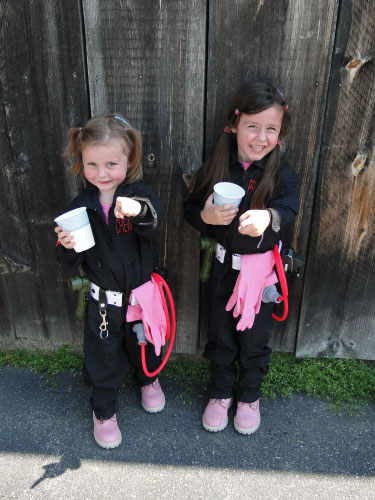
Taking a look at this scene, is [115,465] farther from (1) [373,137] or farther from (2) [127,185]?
(1) [373,137]

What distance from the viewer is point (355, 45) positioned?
7.20 feet

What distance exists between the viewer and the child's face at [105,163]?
201cm

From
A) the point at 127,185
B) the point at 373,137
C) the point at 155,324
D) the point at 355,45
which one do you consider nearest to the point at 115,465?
the point at 155,324

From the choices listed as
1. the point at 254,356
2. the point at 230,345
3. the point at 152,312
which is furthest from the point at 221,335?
the point at 152,312

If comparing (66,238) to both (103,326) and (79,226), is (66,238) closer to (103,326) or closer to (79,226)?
(79,226)

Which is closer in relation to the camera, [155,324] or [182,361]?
[155,324]

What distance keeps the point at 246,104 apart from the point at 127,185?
665 millimetres

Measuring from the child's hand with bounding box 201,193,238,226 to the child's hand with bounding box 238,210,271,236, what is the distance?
0.09m

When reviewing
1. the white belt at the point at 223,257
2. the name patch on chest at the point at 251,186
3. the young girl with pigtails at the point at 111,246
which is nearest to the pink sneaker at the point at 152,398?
the young girl with pigtails at the point at 111,246

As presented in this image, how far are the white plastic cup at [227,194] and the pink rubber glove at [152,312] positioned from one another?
59 cm

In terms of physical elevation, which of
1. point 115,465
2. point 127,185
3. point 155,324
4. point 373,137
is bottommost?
point 115,465

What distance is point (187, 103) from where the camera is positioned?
7.65 ft

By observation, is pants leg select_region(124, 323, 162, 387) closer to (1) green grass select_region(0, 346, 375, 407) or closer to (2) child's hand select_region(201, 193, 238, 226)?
(1) green grass select_region(0, 346, 375, 407)

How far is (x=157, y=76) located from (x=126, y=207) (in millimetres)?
806
